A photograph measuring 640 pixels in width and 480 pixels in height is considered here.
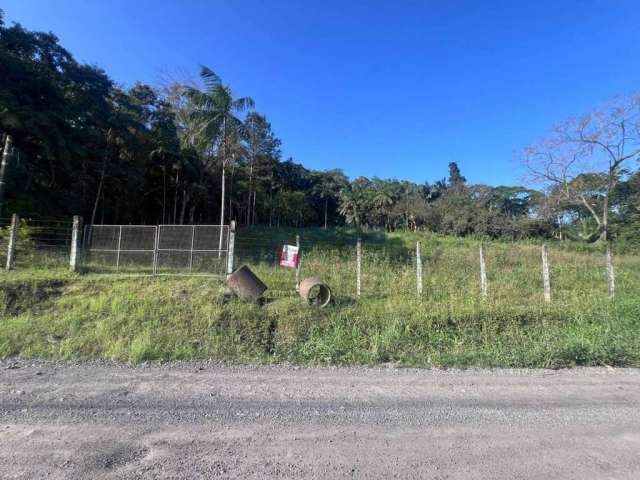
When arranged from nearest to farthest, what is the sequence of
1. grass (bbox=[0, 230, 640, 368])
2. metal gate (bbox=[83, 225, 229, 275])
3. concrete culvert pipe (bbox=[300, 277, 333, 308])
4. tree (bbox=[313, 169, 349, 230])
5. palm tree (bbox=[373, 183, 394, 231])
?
1. grass (bbox=[0, 230, 640, 368])
2. concrete culvert pipe (bbox=[300, 277, 333, 308])
3. metal gate (bbox=[83, 225, 229, 275])
4. palm tree (bbox=[373, 183, 394, 231])
5. tree (bbox=[313, 169, 349, 230])

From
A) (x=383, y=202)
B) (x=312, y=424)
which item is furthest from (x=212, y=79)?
→ (x=383, y=202)

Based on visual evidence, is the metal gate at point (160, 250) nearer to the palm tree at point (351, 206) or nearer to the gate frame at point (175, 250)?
the gate frame at point (175, 250)

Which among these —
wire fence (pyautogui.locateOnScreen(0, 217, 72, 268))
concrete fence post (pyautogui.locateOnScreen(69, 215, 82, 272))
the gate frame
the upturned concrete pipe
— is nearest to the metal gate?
the gate frame

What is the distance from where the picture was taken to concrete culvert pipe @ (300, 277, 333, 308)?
8.02 metres

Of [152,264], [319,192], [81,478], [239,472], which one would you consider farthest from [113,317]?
[319,192]

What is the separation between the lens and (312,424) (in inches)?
135

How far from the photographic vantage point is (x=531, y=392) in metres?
4.44

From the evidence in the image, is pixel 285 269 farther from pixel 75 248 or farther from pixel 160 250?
pixel 75 248

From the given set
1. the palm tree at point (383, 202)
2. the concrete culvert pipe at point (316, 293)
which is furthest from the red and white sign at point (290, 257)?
the palm tree at point (383, 202)

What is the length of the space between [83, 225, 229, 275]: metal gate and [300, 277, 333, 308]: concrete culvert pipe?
306cm

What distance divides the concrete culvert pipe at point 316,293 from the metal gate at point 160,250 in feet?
10.0

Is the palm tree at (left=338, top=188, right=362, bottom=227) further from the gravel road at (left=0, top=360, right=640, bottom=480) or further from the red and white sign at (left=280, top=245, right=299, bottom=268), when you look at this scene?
the gravel road at (left=0, top=360, right=640, bottom=480)

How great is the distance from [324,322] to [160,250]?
6348 millimetres

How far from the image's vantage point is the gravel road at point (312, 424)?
8.89 feet
